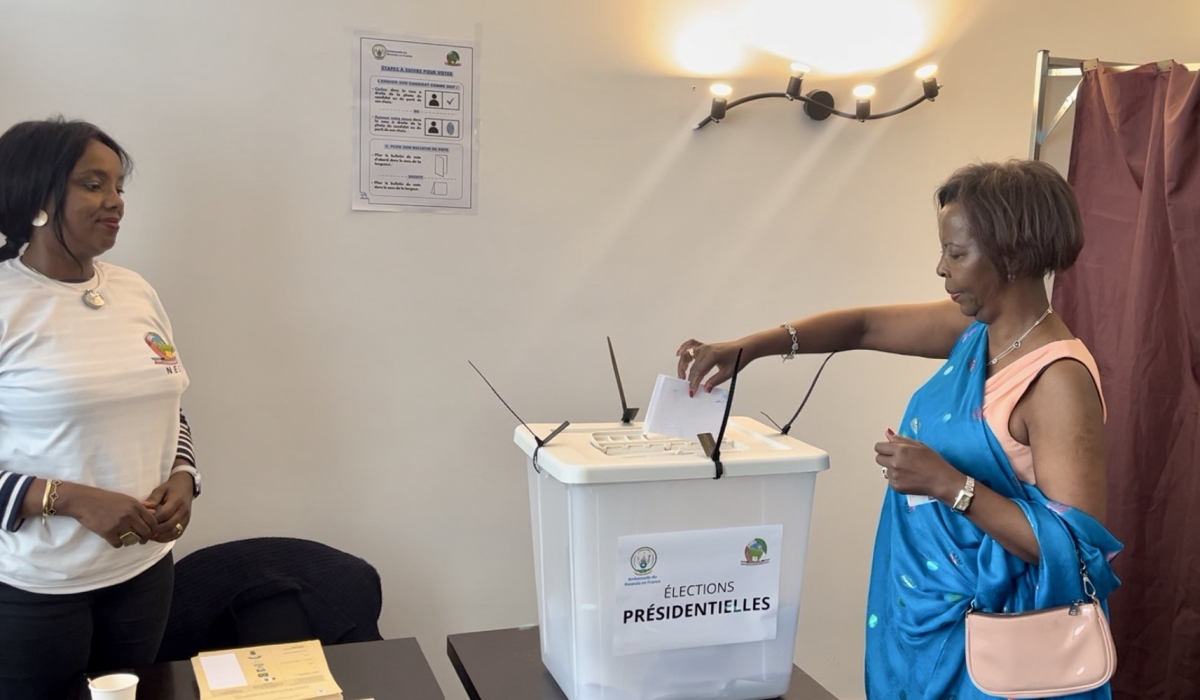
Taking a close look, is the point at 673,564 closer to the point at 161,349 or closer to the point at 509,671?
the point at 509,671

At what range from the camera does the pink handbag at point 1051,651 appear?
1280 mm

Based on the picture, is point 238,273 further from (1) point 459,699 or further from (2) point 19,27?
(1) point 459,699

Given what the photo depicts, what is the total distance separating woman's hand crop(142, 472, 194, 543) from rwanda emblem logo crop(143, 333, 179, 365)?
0.19 metres

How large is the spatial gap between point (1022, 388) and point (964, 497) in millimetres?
188

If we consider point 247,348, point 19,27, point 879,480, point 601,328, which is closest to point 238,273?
point 247,348

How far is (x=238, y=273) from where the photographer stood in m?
1.98

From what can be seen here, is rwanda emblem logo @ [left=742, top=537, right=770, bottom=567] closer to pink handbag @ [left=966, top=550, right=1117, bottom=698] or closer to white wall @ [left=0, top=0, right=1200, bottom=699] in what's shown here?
pink handbag @ [left=966, top=550, right=1117, bottom=698]

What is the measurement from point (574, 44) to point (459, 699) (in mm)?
1625

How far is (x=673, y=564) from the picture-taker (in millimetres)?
1279

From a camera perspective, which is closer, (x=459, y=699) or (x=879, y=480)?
(x=459, y=699)

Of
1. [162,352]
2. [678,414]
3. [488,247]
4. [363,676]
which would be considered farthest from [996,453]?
[162,352]

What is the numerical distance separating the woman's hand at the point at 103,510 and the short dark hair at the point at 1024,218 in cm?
133

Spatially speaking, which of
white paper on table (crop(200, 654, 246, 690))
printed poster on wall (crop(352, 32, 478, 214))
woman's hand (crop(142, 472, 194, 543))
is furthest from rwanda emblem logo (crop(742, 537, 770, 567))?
printed poster on wall (crop(352, 32, 478, 214))

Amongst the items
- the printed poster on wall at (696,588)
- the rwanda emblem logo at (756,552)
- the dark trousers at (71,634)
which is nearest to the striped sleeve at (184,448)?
the dark trousers at (71,634)
